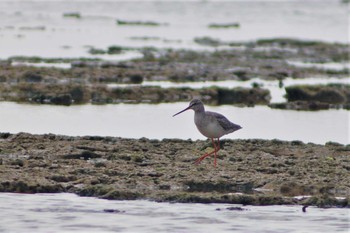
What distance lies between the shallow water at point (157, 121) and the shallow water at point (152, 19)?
1288 cm

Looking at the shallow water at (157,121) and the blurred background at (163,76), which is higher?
the blurred background at (163,76)

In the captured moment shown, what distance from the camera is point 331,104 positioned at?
28.2m

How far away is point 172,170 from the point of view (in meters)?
14.6

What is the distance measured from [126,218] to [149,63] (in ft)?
79.5

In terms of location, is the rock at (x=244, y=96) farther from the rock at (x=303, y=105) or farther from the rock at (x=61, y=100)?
the rock at (x=61, y=100)

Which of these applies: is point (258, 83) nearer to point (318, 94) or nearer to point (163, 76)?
point (163, 76)

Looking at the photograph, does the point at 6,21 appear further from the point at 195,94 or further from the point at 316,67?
the point at 195,94

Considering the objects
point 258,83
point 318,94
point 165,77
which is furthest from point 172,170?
point 258,83

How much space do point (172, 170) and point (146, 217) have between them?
252cm

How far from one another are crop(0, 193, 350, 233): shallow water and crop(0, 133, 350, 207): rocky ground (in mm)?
251

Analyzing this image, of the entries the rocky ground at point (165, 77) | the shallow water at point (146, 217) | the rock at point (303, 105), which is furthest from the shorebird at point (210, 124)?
the rock at point (303, 105)

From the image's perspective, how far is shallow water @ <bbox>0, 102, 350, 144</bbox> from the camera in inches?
806

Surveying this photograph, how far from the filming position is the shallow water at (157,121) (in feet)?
67.2

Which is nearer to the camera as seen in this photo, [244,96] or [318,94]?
[244,96]
